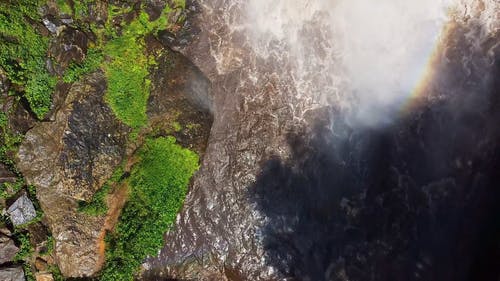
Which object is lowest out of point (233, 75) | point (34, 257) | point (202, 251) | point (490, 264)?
point (34, 257)

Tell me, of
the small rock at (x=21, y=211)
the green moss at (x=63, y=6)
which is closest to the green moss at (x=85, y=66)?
the green moss at (x=63, y=6)

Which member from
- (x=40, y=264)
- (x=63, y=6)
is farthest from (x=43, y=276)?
(x=63, y=6)

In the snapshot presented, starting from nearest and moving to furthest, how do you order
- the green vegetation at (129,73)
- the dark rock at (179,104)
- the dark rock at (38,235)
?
the dark rock at (38,235)
the green vegetation at (129,73)
the dark rock at (179,104)

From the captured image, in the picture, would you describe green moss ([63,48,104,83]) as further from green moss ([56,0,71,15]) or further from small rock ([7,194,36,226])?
small rock ([7,194,36,226])

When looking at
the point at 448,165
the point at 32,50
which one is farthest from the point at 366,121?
the point at 32,50

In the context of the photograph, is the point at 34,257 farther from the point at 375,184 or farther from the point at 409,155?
the point at 409,155

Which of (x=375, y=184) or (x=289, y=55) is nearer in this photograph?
(x=375, y=184)

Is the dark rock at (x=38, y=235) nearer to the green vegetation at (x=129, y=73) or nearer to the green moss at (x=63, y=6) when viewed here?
the green vegetation at (x=129, y=73)
